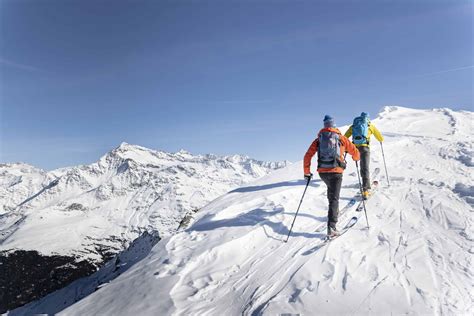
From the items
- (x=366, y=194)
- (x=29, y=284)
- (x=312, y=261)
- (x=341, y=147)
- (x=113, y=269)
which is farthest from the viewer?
(x=29, y=284)

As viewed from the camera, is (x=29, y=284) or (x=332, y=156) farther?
(x=29, y=284)

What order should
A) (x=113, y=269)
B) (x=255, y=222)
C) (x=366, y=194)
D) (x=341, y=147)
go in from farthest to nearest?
(x=113, y=269)
(x=366, y=194)
(x=255, y=222)
(x=341, y=147)

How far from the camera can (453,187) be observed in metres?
13.2

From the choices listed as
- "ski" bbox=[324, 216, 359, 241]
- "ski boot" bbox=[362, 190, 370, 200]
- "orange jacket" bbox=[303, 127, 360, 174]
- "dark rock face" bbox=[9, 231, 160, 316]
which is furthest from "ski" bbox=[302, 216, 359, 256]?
"dark rock face" bbox=[9, 231, 160, 316]

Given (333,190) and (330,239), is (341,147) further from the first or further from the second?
(330,239)

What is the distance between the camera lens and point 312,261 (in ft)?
28.8

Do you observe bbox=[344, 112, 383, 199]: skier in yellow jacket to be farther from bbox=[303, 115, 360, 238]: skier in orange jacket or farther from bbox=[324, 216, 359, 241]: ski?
bbox=[303, 115, 360, 238]: skier in orange jacket

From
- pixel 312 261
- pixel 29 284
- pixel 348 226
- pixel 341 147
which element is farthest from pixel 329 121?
pixel 29 284

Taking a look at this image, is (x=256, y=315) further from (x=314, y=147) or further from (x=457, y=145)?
(x=457, y=145)

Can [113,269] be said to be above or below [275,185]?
below

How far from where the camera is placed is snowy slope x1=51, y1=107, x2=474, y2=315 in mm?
7312

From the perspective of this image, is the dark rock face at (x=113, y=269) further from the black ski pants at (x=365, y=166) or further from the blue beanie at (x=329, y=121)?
the black ski pants at (x=365, y=166)

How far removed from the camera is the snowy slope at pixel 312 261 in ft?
24.0

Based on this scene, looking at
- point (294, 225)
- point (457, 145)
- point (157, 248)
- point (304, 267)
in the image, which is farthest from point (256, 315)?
point (457, 145)
